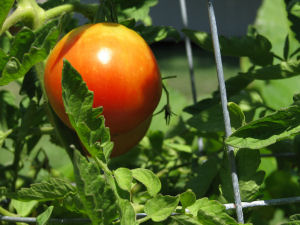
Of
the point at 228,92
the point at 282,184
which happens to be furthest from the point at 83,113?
the point at 282,184

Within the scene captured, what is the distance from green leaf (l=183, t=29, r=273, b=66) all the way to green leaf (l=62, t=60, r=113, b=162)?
8.9 inches

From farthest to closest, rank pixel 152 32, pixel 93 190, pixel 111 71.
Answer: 1. pixel 152 32
2. pixel 111 71
3. pixel 93 190

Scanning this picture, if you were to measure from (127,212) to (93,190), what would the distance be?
38mm

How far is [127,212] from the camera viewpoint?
364mm

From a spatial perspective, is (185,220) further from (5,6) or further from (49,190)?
(5,6)

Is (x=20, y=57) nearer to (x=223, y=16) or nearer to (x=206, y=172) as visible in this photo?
(x=206, y=172)

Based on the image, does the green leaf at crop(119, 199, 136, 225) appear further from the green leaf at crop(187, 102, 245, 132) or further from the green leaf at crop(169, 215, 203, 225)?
the green leaf at crop(187, 102, 245, 132)

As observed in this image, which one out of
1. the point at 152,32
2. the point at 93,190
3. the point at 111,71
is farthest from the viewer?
the point at 152,32

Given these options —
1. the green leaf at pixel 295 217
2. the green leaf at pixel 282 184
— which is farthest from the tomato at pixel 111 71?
the green leaf at pixel 282 184

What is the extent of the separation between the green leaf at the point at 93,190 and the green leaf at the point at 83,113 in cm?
3

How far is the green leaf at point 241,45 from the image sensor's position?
0.56 m

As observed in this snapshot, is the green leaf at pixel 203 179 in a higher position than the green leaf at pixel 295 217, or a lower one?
lower

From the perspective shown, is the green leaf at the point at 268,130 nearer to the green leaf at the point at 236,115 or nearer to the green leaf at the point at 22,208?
the green leaf at the point at 236,115

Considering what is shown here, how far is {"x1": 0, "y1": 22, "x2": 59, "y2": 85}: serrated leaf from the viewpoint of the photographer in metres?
0.39
